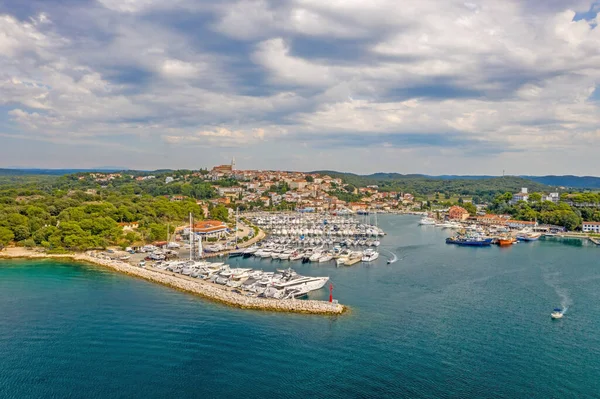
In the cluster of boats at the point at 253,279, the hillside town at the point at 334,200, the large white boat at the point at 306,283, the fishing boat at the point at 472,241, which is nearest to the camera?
the cluster of boats at the point at 253,279

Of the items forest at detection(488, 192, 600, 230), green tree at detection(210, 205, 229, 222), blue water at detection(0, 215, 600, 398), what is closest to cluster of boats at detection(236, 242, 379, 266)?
blue water at detection(0, 215, 600, 398)

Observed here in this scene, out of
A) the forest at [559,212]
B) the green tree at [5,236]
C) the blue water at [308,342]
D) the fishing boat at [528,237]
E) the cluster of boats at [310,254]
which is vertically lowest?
the blue water at [308,342]

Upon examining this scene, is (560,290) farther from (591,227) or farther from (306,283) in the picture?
(591,227)

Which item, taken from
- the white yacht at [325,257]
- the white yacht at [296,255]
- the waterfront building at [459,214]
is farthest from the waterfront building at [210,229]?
the waterfront building at [459,214]

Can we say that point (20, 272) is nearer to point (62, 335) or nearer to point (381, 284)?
point (62, 335)

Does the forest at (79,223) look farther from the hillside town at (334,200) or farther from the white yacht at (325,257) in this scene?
the white yacht at (325,257)

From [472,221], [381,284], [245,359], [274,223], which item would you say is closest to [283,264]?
[381,284]

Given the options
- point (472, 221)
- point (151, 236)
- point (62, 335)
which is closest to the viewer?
point (62, 335)
